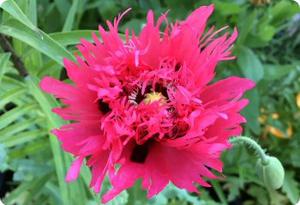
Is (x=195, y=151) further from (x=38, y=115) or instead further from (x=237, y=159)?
(x=237, y=159)

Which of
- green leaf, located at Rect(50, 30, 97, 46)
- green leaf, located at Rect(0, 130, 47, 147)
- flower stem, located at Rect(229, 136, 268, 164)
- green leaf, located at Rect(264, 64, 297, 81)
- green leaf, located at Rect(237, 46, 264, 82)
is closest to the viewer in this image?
flower stem, located at Rect(229, 136, 268, 164)

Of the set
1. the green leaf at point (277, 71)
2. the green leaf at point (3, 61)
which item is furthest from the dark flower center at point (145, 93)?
the green leaf at point (277, 71)

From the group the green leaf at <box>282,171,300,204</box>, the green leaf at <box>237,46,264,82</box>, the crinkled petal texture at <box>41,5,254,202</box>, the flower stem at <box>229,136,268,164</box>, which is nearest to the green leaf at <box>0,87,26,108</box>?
the crinkled petal texture at <box>41,5,254,202</box>

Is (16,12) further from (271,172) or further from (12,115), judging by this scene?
(271,172)

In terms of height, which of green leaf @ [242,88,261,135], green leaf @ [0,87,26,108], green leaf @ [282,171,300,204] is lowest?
green leaf @ [282,171,300,204]

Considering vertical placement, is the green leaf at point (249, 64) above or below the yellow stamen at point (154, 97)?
below

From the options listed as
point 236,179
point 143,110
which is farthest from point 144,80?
point 236,179

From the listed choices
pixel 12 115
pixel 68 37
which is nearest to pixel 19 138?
→ pixel 12 115

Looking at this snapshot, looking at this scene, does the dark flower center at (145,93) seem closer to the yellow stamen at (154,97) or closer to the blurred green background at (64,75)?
the yellow stamen at (154,97)

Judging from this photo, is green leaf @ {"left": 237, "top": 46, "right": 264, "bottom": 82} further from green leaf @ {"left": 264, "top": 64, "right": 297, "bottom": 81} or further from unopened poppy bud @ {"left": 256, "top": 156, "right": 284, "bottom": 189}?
unopened poppy bud @ {"left": 256, "top": 156, "right": 284, "bottom": 189}

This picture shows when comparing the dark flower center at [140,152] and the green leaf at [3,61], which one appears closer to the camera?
the dark flower center at [140,152]
